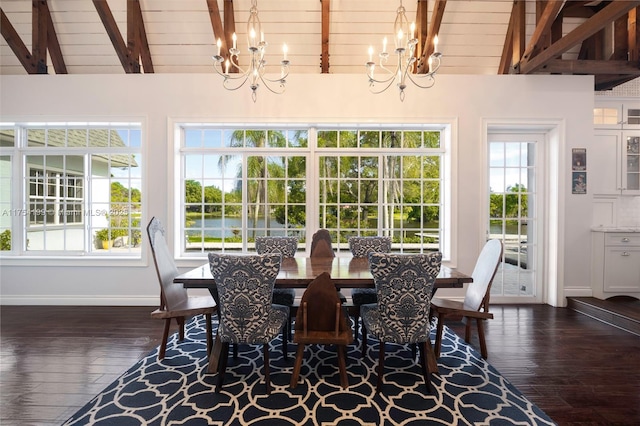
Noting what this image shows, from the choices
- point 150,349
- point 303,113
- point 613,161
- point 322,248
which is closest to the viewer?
point 150,349

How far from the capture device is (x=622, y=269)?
3.79 m

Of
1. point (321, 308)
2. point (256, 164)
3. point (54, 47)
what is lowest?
point (321, 308)

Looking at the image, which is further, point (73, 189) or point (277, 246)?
point (73, 189)

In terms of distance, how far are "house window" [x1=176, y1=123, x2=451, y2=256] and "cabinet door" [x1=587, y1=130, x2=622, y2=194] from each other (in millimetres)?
2265

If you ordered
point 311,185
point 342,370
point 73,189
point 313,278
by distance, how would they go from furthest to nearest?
1. point 73,189
2. point 311,185
3. point 313,278
4. point 342,370

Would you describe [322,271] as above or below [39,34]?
below

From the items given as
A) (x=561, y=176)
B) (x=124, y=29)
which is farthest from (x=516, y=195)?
(x=124, y=29)

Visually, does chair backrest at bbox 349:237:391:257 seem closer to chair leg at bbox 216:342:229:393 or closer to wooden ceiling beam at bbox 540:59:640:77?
chair leg at bbox 216:342:229:393

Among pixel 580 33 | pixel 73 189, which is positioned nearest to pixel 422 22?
pixel 580 33

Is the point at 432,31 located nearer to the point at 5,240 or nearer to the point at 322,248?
the point at 322,248

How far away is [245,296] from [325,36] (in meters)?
3.32

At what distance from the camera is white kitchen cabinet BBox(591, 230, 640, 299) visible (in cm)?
377

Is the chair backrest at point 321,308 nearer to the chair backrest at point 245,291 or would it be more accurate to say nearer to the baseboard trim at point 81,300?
the chair backrest at point 245,291

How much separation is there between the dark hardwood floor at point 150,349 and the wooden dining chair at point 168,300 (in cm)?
49
